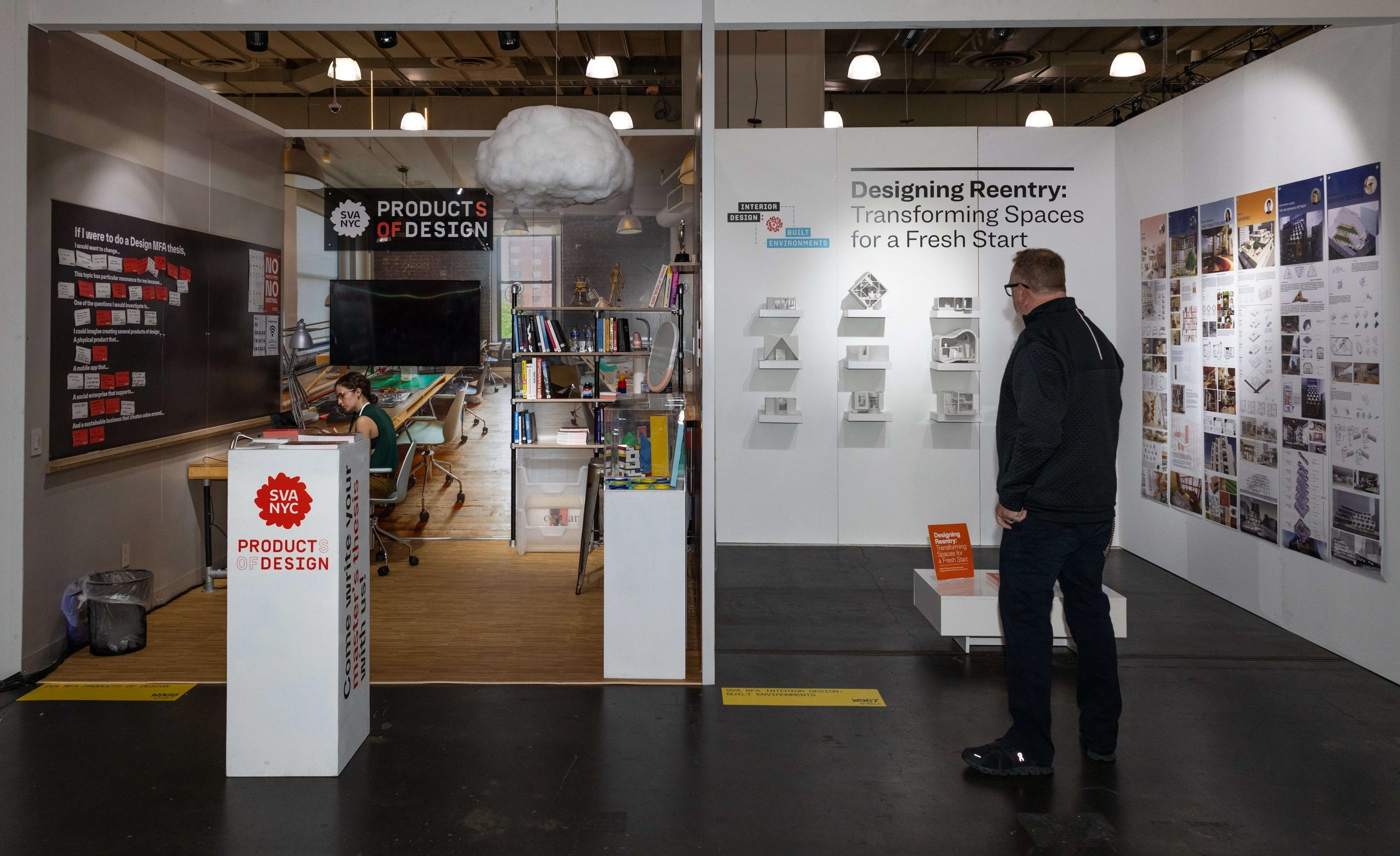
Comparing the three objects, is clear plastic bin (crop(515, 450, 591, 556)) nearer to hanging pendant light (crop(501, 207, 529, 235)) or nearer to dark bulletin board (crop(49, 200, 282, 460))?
hanging pendant light (crop(501, 207, 529, 235))

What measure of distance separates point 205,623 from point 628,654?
2529 millimetres

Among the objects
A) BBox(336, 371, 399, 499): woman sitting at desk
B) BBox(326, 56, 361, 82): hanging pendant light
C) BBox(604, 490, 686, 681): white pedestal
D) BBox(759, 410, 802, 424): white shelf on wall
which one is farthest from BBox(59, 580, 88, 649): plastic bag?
BBox(326, 56, 361, 82): hanging pendant light

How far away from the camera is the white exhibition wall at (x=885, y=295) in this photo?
23.4 feet

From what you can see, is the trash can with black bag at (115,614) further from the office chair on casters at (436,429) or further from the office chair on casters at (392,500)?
the office chair on casters at (436,429)

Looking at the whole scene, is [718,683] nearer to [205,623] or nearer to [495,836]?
[495,836]

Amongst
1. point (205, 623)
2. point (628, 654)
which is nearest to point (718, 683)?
point (628, 654)

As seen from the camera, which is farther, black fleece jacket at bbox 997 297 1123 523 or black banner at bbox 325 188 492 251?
black banner at bbox 325 188 492 251

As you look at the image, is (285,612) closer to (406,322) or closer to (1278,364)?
(406,322)

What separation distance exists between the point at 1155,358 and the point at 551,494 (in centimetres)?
440

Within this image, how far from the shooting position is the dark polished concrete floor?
281 centimetres

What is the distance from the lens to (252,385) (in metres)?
6.42

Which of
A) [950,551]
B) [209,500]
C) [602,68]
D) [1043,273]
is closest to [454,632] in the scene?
[209,500]

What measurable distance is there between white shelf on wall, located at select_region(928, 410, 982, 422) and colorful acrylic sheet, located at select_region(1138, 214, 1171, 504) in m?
1.14

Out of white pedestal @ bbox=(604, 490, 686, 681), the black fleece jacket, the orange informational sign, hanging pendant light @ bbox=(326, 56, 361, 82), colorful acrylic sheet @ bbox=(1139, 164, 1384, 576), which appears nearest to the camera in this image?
the black fleece jacket
